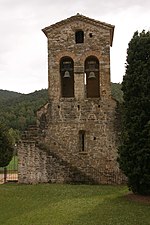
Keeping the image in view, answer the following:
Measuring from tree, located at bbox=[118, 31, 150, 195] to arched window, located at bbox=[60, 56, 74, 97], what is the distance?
5764 mm

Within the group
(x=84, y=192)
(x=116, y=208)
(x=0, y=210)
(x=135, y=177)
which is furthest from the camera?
(x=84, y=192)

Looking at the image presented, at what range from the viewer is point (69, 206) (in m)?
14.2

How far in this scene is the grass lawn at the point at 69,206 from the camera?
40.0ft

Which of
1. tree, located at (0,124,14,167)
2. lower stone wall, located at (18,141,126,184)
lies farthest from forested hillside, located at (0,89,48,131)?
lower stone wall, located at (18,141,126,184)

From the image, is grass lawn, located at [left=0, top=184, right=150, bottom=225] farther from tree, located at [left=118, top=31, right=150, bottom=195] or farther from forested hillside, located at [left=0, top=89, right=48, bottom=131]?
forested hillside, located at [left=0, top=89, right=48, bottom=131]

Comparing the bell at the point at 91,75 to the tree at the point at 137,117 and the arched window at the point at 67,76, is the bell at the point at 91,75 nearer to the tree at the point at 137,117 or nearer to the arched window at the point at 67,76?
the arched window at the point at 67,76

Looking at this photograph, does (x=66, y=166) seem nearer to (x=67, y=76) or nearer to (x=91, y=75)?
(x=67, y=76)

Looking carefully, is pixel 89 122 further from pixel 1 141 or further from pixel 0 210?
pixel 1 141

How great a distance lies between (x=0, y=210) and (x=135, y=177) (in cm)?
528

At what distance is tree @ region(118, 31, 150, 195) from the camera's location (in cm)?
1552

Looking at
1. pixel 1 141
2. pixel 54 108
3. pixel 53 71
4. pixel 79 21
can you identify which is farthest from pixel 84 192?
pixel 1 141

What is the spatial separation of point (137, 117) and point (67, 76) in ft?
21.5

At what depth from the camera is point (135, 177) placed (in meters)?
15.6

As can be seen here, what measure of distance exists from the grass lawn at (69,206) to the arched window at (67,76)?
5771 millimetres
